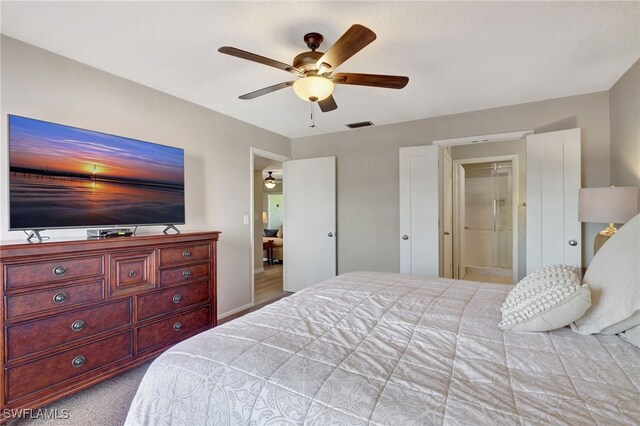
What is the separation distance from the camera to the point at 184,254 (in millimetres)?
2557

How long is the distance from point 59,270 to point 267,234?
277 inches

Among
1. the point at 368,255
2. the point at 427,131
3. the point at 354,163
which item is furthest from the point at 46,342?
the point at 427,131

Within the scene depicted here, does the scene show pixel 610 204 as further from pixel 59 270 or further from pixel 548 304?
pixel 59 270

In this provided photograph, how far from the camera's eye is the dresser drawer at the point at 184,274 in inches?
94.8

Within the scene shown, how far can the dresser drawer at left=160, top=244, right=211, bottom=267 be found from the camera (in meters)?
2.41

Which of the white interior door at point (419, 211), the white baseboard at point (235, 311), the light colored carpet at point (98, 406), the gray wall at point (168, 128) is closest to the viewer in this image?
the light colored carpet at point (98, 406)

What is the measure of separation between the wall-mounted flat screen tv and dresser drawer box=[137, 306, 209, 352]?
83 centimetres

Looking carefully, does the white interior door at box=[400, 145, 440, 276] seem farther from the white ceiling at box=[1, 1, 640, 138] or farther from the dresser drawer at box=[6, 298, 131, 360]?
the dresser drawer at box=[6, 298, 131, 360]

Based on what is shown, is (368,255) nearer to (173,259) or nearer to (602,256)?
(173,259)

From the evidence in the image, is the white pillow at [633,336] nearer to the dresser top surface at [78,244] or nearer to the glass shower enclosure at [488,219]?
the dresser top surface at [78,244]

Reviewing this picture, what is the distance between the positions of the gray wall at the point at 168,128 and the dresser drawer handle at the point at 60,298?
632mm

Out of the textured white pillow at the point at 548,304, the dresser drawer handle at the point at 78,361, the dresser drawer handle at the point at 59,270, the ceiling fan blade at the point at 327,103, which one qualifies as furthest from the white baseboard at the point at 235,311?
the textured white pillow at the point at 548,304

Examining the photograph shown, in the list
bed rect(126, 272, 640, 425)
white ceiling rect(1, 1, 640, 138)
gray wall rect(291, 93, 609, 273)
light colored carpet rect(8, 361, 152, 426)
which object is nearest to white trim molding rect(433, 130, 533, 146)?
gray wall rect(291, 93, 609, 273)

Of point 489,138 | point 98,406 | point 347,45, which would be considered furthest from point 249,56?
point 489,138
